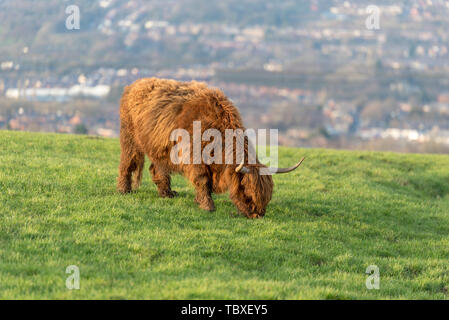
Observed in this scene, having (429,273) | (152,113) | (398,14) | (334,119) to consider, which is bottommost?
(429,273)

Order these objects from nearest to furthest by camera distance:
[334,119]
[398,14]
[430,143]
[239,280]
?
[239,280] → [430,143] → [334,119] → [398,14]

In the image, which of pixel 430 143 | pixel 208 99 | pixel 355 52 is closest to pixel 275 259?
pixel 208 99

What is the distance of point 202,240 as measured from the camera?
8.91 metres

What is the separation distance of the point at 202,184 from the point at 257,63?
8380 centimetres

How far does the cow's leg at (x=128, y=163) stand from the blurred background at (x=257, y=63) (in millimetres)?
3783

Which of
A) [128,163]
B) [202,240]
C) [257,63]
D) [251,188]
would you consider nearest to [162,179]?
[128,163]

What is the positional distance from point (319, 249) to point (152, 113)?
14.0 ft

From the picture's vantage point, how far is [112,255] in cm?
795

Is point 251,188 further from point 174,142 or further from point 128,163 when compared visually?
point 128,163

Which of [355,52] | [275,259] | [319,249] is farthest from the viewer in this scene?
[355,52]

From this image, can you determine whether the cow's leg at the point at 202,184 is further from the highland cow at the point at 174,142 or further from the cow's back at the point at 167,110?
the cow's back at the point at 167,110

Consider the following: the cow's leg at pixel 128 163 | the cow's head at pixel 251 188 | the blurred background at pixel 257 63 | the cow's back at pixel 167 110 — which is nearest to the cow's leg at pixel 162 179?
the cow's back at pixel 167 110

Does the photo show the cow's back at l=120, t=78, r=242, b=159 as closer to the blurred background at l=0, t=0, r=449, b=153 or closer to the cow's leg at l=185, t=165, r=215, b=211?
the cow's leg at l=185, t=165, r=215, b=211

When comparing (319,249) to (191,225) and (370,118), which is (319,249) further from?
(370,118)
